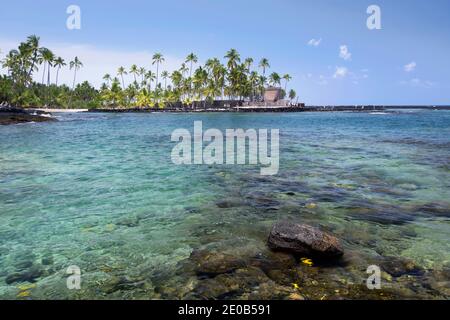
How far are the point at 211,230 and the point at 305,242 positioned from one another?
7.98 ft

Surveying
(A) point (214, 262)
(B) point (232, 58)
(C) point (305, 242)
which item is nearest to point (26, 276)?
(A) point (214, 262)

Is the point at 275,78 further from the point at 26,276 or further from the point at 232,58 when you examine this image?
the point at 26,276

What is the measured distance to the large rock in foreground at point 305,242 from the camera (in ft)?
20.9

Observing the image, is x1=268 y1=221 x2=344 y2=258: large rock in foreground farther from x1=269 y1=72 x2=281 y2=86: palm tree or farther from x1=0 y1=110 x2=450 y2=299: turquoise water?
x1=269 y1=72 x2=281 y2=86: palm tree

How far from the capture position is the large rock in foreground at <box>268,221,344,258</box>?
636 cm

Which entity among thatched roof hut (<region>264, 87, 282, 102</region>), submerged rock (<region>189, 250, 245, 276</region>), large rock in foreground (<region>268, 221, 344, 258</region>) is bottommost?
submerged rock (<region>189, 250, 245, 276</region>)

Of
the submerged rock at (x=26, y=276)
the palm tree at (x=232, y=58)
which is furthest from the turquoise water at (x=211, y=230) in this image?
the palm tree at (x=232, y=58)

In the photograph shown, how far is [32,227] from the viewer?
800cm

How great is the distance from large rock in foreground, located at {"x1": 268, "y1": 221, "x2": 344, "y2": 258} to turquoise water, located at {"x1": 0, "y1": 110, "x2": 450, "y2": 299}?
0.23m

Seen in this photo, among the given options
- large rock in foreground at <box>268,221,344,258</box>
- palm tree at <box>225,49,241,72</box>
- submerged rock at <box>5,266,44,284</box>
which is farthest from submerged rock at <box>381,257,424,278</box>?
palm tree at <box>225,49,241,72</box>


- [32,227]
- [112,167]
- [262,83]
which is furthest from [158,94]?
[32,227]

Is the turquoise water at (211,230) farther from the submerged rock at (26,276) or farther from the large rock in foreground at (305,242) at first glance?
the large rock in foreground at (305,242)

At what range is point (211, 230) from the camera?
26.1 feet
